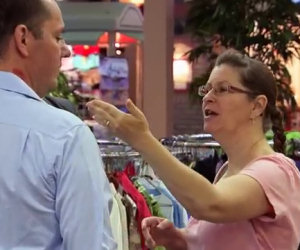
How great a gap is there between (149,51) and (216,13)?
2.80 ft

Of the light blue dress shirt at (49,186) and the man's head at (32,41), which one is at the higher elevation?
the man's head at (32,41)

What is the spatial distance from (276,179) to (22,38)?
71cm

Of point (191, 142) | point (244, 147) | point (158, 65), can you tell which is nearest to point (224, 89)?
point (244, 147)

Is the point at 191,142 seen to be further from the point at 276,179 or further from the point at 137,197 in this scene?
the point at 276,179

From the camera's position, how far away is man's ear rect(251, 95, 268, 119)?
1833 millimetres

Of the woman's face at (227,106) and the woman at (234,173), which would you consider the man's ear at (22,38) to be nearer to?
the woman at (234,173)

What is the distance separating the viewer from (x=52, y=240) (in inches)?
54.2

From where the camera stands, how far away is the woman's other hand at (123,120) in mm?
1561

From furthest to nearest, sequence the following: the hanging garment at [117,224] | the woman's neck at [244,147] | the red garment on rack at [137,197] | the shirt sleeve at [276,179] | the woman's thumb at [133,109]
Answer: the red garment on rack at [137,197]
the hanging garment at [117,224]
the woman's neck at [244,147]
the shirt sleeve at [276,179]
the woman's thumb at [133,109]

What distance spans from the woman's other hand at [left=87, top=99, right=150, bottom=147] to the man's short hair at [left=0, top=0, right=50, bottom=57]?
0.24 metres

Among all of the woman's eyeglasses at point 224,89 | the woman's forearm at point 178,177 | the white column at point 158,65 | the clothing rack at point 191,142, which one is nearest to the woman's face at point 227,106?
the woman's eyeglasses at point 224,89

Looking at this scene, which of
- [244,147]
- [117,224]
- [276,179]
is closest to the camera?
[276,179]

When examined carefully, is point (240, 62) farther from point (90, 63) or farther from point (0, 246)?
point (90, 63)

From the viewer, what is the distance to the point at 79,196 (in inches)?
53.5
